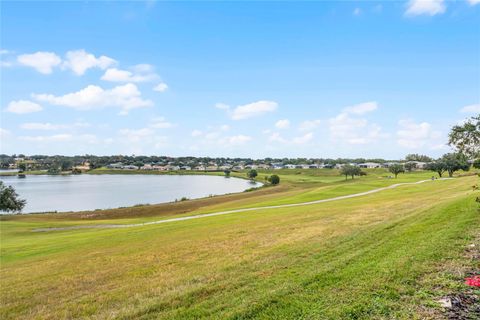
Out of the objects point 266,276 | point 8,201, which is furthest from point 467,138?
point 8,201

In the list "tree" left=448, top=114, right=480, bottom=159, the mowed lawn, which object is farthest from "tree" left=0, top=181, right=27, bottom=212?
"tree" left=448, top=114, right=480, bottom=159

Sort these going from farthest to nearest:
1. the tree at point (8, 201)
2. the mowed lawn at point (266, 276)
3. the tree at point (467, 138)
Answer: the tree at point (8, 201)
the tree at point (467, 138)
the mowed lawn at point (266, 276)

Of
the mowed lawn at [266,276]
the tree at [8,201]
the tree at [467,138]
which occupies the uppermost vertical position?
the tree at [467,138]

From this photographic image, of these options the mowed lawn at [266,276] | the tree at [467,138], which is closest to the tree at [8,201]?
the mowed lawn at [266,276]

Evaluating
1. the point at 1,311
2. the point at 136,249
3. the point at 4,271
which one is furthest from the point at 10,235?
the point at 1,311

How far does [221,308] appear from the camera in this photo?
20.7ft

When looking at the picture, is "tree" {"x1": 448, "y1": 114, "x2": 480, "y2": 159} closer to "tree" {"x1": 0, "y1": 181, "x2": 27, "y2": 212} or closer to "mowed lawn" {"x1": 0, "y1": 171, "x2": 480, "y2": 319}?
"mowed lawn" {"x1": 0, "y1": 171, "x2": 480, "y2": 319}

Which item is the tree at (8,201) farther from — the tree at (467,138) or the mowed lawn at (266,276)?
the tree at (467,138)

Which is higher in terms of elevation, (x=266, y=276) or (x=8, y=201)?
(x=266, y=276)

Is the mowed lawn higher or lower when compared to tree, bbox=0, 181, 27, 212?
higher

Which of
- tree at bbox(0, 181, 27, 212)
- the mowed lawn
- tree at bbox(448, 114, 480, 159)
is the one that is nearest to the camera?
the mowed lawn

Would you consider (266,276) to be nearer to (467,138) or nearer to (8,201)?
(467,138)

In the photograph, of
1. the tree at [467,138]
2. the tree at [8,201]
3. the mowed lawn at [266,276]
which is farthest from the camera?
the tree at [8,201]

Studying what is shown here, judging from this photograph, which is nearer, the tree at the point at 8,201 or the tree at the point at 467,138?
the tree at the point at 467,138
